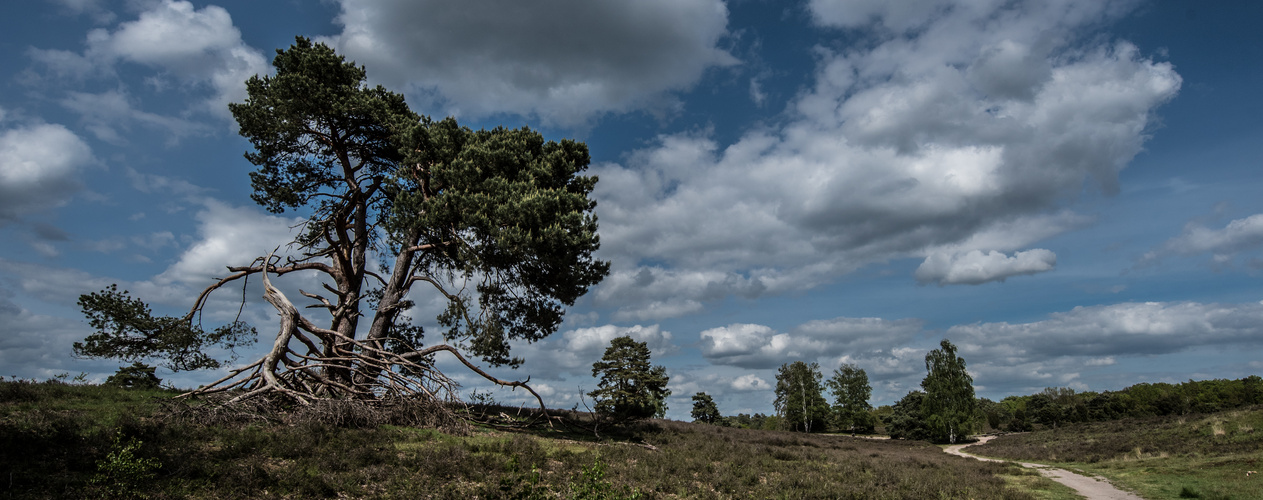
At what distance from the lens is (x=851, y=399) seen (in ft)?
232

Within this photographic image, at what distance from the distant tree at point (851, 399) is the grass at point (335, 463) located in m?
57.2

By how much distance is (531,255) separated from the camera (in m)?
16.1

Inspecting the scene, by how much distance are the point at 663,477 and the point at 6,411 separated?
12.6 meters

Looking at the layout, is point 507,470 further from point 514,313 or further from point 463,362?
point 514,313

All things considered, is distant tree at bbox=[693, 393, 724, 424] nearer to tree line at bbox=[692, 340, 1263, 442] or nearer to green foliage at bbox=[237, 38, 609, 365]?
tree line at bbox=[692, 340, 1263, 442]

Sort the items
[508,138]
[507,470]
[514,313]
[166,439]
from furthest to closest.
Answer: [514,313]
[508,138]
[507,470]
[166,439]

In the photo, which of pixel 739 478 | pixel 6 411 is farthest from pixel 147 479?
pixel 739 478

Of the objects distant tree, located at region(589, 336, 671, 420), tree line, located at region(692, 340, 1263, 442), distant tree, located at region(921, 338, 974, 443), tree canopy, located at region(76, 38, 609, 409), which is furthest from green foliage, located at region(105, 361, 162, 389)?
distant tree, located at region(921, 338, 974, 443)

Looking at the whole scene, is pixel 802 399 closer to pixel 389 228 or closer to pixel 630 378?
pixel 630 378

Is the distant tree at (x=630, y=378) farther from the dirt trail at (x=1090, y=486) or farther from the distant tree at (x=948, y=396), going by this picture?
the distant tree at (x=948, y=396)

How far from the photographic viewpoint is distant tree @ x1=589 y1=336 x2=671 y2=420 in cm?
3475

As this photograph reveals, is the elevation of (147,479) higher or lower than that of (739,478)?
higher

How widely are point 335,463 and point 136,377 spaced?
12.3 meters

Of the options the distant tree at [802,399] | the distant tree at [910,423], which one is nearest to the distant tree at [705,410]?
the distant tree at [802,399]
